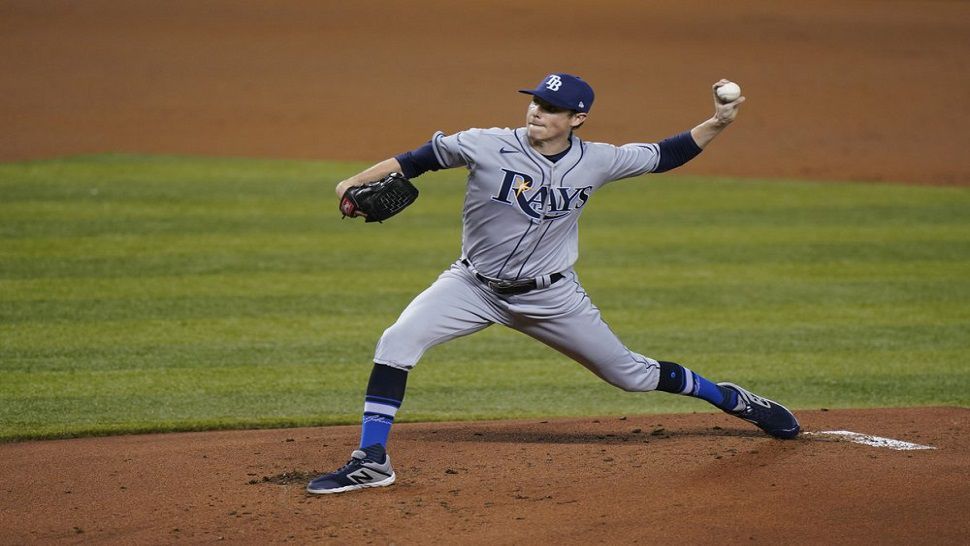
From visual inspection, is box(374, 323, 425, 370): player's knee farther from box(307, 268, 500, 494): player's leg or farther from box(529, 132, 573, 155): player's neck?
box(529, 132, 573, 155): player's neck

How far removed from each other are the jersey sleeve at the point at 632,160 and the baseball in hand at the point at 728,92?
39 centimetres

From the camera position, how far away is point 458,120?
17016mm

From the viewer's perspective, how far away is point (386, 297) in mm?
9297

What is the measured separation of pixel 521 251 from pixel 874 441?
6.46ft

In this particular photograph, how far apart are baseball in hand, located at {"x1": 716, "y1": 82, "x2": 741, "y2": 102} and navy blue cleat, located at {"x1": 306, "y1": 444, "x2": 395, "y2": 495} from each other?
7.00 ft

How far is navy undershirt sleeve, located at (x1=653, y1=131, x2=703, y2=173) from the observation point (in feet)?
17.6

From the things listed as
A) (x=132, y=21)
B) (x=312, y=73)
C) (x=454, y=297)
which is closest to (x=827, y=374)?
(x=454, y=297)

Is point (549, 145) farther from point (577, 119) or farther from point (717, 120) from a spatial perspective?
point (717, 120)

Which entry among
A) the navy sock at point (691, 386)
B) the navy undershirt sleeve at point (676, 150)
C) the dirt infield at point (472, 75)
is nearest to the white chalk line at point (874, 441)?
the navy sock at point (691, 386)

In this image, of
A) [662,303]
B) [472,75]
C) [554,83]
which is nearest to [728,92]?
[554,83]

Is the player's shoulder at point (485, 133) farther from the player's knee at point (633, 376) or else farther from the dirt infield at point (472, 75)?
the dirt infield at point (472, 75)

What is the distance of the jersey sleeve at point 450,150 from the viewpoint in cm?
503

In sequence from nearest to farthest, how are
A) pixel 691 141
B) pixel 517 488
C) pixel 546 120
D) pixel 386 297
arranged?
pixel 517 488
pixel 546 120
pixel 691 141
pixel 386 297

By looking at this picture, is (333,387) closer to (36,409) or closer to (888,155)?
(36,409)
